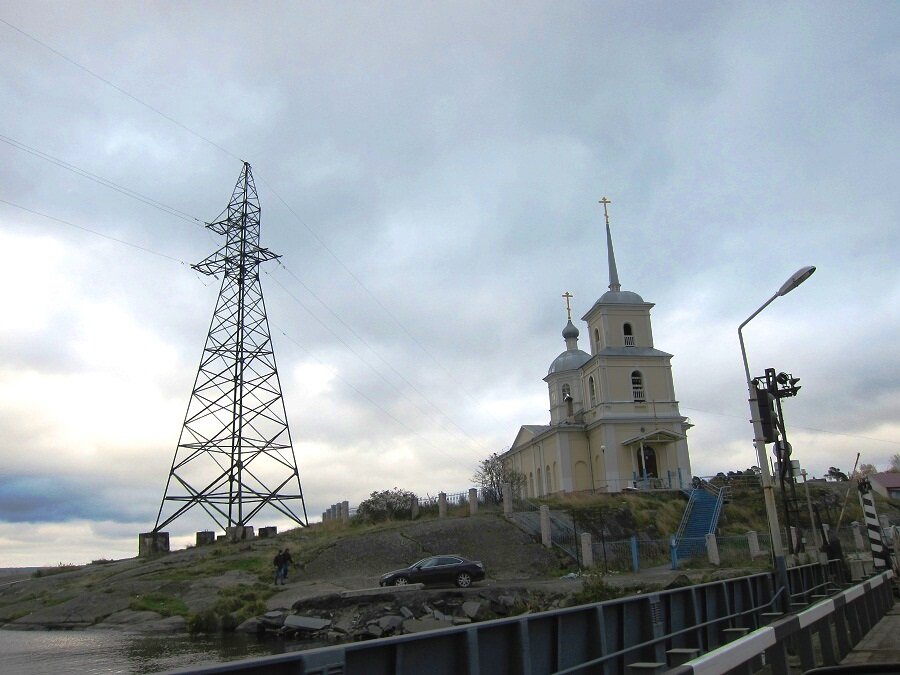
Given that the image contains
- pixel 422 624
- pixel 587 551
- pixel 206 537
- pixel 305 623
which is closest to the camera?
pixel 422 624

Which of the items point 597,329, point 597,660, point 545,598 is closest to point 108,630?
point 545,598

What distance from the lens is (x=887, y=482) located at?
289 ft

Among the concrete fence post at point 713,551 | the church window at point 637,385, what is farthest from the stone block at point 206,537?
the church window at point 637,385

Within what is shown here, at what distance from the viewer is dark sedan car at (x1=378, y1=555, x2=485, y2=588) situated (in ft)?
87.8

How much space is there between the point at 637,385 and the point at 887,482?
51482 mm

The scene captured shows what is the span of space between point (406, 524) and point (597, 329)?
27.2m

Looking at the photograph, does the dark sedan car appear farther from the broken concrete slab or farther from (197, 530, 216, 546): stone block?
(197, 530, 216, 546): stone block

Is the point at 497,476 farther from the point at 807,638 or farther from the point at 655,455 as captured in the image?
the point at 807,638

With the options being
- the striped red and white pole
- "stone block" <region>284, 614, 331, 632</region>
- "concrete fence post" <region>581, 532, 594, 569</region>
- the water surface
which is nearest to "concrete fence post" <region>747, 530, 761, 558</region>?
"concrete fence post" <region>581, 532, 594, 569</region>

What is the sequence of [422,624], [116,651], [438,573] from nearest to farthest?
[116,651]
[422,624]
[438,573]

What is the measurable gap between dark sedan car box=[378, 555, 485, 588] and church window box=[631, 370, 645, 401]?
102 ft

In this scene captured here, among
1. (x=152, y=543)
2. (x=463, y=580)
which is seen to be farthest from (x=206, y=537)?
A: (x=463, y=580)

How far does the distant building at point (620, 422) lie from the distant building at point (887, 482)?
41.4 metres

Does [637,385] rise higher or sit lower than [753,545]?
higher
